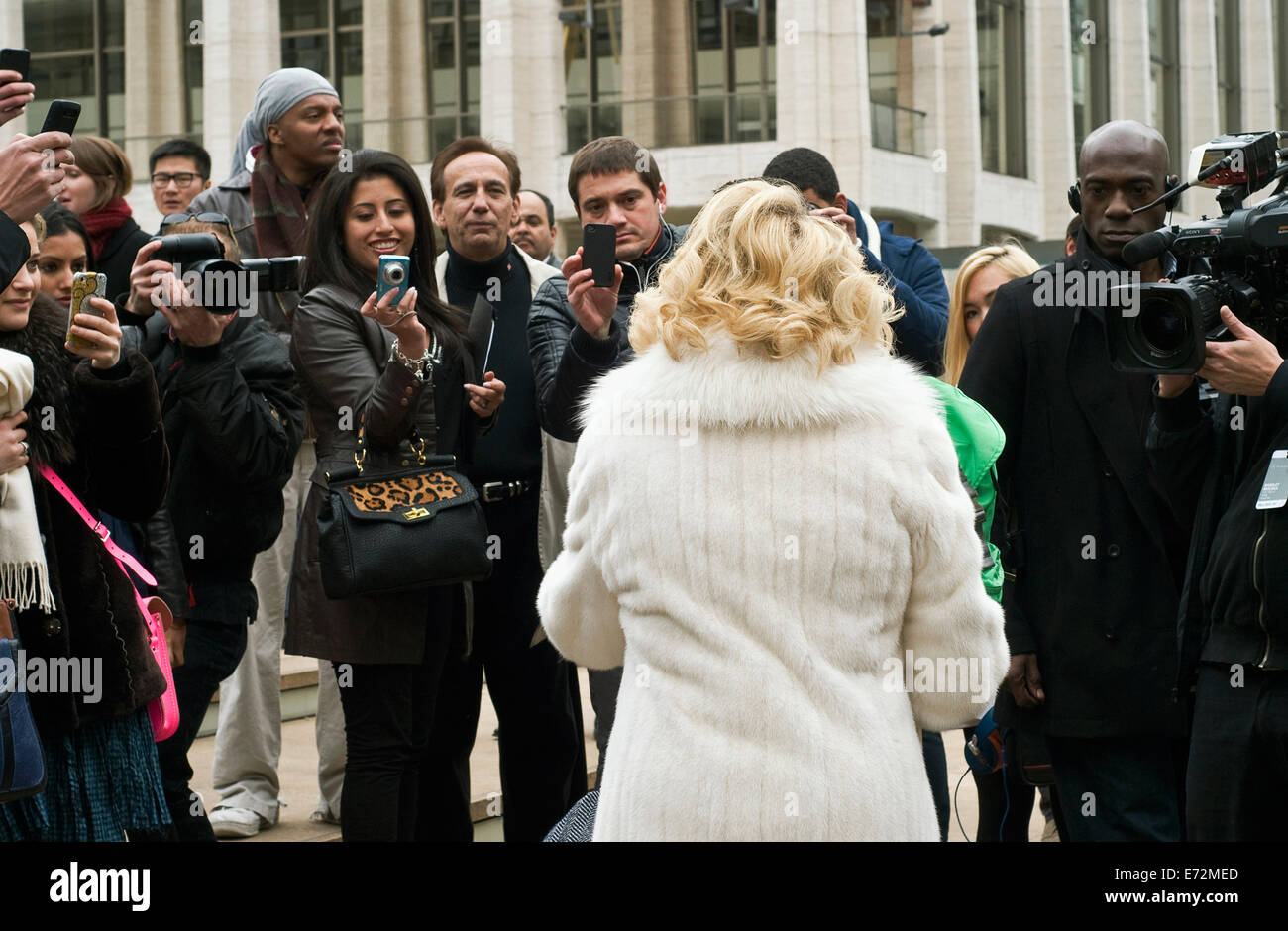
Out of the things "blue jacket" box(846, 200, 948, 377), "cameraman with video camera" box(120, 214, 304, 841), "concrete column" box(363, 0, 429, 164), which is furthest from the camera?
"concrete column" box(363, 0, 429, 164)

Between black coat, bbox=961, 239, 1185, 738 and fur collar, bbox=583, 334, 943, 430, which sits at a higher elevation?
fur collar, bbox=583, 334, 943, 430

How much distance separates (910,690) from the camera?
3.26 meters

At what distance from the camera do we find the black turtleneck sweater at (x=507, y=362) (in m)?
5.52

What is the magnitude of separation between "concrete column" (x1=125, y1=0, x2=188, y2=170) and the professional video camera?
29816 millimetres

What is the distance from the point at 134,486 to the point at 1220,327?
2581 mm

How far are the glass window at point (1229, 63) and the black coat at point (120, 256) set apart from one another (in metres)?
34.7

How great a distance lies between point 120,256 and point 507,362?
1995mm

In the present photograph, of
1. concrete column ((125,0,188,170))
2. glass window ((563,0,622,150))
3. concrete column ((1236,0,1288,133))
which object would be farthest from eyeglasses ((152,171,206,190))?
concrete column ((1236,0,1288,133))

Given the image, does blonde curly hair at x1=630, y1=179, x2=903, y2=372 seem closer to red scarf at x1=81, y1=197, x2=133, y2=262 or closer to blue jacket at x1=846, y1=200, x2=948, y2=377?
blue jacket at x1=846, y1=200, x2=948, y2=377

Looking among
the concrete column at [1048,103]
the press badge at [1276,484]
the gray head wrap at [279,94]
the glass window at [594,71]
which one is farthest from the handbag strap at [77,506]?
the concrete column at [1048,103]

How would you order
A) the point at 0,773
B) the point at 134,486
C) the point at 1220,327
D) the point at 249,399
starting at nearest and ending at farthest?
the point at 0,773, the point at 1220,327, the point at 134,486, the point at 249,399

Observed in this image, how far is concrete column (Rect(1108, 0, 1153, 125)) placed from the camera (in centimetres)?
3378
